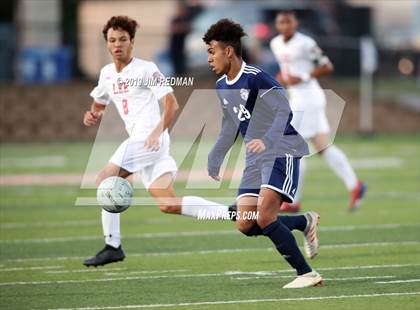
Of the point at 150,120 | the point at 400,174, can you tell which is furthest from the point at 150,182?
the point at 400,174

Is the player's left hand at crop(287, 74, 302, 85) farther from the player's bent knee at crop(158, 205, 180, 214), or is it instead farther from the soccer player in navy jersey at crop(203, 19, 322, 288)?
the soccer player in navy jersey at crop(203, 19, 322, 288)

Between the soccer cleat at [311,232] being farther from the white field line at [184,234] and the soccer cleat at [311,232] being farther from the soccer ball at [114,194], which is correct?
the white field line at [184,234]

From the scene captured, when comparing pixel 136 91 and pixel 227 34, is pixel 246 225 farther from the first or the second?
pixel 136 91

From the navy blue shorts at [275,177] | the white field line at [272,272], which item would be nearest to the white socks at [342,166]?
the white field line at [272,272]

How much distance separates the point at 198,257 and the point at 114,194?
4.94 feet

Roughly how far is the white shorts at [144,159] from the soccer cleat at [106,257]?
656 mm

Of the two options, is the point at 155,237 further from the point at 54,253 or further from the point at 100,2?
the point at 100,2

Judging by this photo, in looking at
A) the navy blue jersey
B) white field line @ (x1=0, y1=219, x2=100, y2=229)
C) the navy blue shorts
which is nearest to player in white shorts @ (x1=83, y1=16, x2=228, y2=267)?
the navy blue shorts

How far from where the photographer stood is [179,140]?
2466cm

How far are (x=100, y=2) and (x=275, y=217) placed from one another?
99.9ft

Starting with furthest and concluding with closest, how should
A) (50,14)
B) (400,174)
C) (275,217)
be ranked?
(50,14) < (400,174) < (275,217)

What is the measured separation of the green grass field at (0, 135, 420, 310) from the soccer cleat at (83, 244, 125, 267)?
0.34 ft

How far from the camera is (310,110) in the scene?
45.9ft

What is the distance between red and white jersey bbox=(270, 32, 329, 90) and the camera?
14.0 meters
